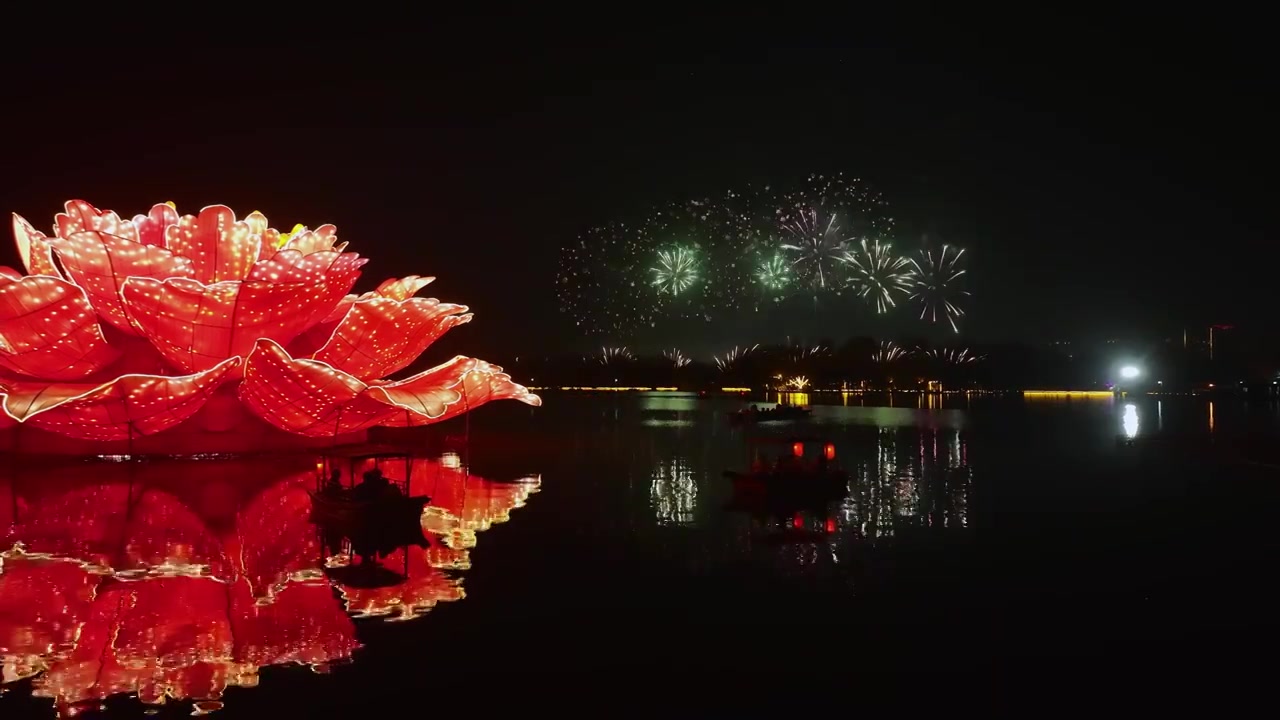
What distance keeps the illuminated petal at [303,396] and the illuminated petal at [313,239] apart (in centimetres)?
414

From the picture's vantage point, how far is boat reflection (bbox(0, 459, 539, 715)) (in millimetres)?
9117

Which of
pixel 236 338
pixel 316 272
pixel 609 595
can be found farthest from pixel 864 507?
pixel 236 338

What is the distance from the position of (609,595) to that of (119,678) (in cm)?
543

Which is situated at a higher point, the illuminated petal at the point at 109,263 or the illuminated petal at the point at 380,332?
the illuminated petal at the point at 109,263

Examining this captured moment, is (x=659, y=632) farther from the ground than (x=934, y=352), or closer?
closer

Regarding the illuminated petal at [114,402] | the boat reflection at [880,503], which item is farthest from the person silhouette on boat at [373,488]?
the illuminated petal at [114,402]

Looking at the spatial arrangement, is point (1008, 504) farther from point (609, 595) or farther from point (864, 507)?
point (609, 595)

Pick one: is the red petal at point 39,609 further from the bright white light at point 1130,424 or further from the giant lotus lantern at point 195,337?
the bright white light at point 1130,424

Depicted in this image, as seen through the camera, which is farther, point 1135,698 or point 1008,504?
point 1008,504

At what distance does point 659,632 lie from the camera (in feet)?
35.2

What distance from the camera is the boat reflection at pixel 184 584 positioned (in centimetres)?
912

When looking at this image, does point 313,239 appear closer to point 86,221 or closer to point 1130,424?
point 86,221

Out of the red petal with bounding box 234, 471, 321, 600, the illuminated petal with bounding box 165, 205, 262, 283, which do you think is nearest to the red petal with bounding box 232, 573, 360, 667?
the red petal with bounding box 234, 471, 321, 600

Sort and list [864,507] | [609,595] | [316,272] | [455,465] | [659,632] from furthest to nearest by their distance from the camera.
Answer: [455,465], [316,272], [864,507], [609,595], [659,632]
